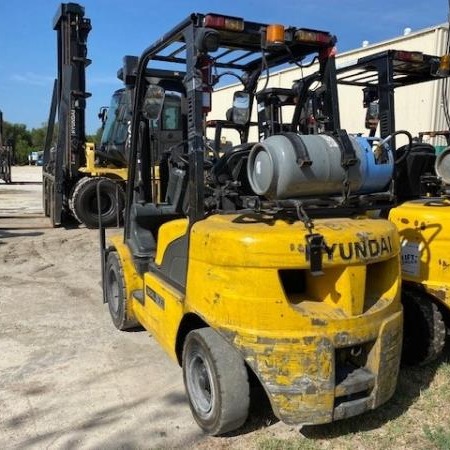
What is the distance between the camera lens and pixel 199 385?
3.22 metres

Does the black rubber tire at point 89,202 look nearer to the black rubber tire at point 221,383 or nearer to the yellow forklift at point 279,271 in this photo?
the yellow forklift at point 279,271

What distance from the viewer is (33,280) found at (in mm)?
6750

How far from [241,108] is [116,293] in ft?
6.50

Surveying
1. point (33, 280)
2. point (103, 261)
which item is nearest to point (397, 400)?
point (103, 261)

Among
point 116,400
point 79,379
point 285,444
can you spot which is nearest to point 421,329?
point 285,444

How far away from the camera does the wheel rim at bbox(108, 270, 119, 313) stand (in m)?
4.87

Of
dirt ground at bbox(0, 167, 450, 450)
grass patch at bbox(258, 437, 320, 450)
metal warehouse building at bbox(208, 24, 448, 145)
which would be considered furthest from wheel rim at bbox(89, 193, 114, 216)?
grass patch at bbox(258, 437, 320, 450)

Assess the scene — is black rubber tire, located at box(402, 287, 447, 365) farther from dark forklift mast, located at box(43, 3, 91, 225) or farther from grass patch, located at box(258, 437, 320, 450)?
dark forklift mast, located at box(43, 3, 91, 225)

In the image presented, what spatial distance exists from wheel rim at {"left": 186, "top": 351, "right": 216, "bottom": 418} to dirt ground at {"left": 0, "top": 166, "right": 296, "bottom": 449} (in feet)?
0.46

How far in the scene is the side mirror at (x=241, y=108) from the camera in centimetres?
446

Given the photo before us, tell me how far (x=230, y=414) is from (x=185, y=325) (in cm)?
68

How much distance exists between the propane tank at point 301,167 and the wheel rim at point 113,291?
229cm

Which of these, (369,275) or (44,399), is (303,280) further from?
(44,399)

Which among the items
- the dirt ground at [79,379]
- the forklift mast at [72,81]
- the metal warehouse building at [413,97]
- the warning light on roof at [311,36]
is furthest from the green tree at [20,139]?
the warning light on roof at [311,36]
